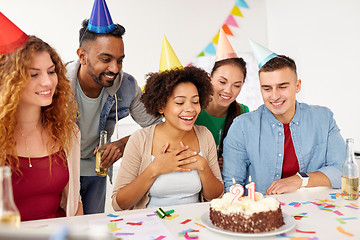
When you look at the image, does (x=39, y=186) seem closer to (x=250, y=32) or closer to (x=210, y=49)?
(x=210, y=49)

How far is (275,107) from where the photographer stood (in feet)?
7.06

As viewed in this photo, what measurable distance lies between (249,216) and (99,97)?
1.49 m

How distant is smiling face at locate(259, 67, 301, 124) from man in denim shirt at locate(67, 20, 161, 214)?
74 centimetres

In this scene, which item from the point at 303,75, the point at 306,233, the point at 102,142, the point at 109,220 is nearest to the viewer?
the point at 306,233

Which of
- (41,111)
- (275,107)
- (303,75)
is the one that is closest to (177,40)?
(303,75)

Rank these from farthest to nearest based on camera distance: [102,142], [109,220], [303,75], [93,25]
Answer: [303,75]
[93,25]
[102,142]
[109,220]

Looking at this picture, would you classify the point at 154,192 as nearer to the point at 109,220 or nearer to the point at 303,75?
the point at 109,220

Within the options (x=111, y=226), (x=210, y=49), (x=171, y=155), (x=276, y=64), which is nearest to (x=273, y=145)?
(x=276, y=64)

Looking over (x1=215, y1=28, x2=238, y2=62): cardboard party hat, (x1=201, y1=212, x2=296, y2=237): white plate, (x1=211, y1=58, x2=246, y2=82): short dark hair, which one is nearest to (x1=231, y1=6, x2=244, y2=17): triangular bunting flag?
(x1=215, y1=28, x2=238, y2=62): cardboard party hat

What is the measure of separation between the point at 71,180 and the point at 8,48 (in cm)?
63

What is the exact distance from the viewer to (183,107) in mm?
1954

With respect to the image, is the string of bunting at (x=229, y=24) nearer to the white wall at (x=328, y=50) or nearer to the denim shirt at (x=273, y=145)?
the white wall at (x=328, y=50)

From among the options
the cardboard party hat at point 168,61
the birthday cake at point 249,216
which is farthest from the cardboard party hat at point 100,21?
the birthday cake at point 249,216

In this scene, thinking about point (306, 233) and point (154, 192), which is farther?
point (154, 192)
